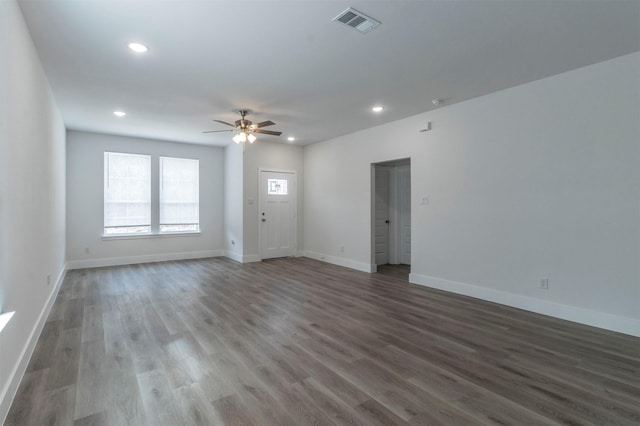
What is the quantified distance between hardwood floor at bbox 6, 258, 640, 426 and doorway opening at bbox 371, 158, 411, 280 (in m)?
2.64

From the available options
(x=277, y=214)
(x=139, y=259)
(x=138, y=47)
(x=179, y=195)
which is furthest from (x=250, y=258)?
(x=138, y=47)

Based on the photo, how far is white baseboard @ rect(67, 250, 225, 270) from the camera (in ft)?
21.0

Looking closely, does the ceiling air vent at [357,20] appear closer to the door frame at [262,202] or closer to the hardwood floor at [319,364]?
the hardwood floor at [319,364]

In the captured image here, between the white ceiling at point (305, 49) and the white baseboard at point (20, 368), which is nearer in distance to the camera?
the white baseboard at point (20, 368)

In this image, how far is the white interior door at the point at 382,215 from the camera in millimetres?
6891

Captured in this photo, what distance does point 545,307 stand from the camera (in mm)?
3727

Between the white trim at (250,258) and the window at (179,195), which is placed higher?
the window at (179,195)

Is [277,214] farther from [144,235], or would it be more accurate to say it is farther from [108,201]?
[108,201]

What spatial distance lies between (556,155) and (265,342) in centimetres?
387

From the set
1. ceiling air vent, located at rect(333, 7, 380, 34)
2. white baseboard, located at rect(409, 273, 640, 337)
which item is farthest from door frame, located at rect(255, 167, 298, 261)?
ceiling air vent, located at rect(333, 7, 380, 34)

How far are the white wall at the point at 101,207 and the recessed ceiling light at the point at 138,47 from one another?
14.9 ft

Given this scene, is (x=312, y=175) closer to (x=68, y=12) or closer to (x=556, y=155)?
(x=556, y=155)

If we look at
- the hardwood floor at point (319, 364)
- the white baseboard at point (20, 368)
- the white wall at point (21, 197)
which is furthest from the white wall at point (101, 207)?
the white baseboard at point (20, 368)

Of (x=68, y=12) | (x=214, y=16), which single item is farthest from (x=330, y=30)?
(x=68, y=12)
